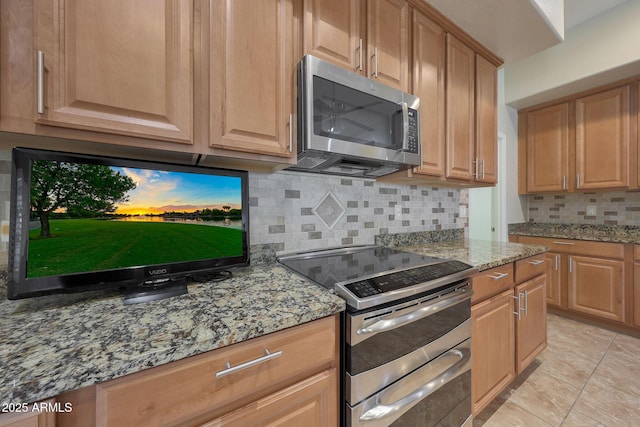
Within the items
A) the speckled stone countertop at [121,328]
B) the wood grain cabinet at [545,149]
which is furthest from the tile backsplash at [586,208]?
the speckled stone countertop at [121,328]

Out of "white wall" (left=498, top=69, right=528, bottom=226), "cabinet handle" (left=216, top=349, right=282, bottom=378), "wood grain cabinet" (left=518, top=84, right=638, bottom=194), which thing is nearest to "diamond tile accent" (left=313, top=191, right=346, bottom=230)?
"cabinet handle" (left=216, top=349, right=282, bottom=378)

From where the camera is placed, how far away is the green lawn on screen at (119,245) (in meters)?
0.73

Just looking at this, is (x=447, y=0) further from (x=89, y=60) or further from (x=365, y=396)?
(x=365, y=396)

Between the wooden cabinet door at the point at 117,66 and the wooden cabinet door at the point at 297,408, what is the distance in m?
0.85

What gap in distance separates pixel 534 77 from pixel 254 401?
12.4 feet

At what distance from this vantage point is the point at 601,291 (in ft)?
7.71

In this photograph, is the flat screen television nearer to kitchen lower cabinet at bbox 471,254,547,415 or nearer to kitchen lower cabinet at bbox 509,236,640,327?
kitchen lower cabinet at bbox 471,254,547,415

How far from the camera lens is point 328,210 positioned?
1.56 metres

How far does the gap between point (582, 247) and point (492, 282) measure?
2.01 m

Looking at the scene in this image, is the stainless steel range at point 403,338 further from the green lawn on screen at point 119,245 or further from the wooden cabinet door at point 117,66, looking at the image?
the wooden cabinet door at point 117,66

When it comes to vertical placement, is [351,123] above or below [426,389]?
above

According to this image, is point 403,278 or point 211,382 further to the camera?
point 403,278

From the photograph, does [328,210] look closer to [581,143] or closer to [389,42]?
[389,42]

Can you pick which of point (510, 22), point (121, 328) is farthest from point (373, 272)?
point (510, 22)
